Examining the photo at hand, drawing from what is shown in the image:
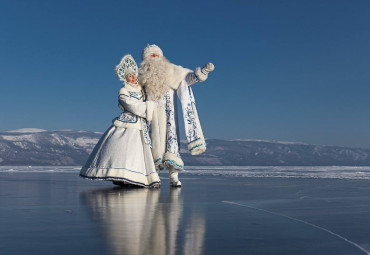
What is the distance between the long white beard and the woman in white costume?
0.14 meters

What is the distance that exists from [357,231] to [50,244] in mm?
2162

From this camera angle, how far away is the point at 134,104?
920 centimetres

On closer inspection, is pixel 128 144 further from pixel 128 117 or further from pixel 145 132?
pixel 128 117

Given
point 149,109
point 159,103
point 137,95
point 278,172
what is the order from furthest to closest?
1. point 278,172
2. point 159,103
3. point 137,95
4. point 149,109

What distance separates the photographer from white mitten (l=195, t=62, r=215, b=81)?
957 centimetres

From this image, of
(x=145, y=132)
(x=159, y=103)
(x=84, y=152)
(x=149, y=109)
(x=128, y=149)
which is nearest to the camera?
(x=128, y=149)

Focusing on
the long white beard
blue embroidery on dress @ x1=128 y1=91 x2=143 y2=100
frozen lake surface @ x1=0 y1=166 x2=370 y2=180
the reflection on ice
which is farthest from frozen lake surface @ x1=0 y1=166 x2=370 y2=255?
frozen lake surface @ x1=0 y1=166 x2=370 y2=180

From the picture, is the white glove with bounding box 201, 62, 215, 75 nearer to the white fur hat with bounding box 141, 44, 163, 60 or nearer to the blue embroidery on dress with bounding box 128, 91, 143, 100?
the white fur hat with bounding box 141, 44, 163, 60

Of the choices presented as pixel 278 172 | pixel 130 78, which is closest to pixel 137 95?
pixel 130 78

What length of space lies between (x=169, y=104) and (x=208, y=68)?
944mm

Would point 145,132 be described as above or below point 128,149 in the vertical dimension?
above

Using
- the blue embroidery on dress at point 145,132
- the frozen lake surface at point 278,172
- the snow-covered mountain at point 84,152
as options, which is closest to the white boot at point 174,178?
the blue embroidery on dress at point 145,132

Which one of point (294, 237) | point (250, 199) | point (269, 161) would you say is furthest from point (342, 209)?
point (269, 161)

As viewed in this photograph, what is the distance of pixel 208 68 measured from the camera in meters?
9.57
